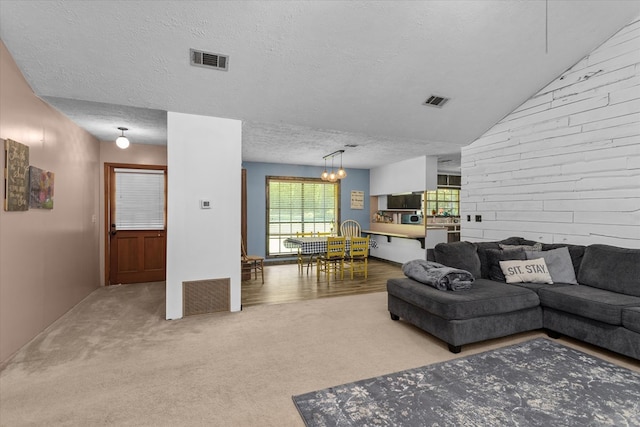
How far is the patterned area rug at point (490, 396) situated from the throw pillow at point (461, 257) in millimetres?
1203

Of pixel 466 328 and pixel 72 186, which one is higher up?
pixel 72 186

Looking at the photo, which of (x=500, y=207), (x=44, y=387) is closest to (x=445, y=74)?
(x=500, y=207)

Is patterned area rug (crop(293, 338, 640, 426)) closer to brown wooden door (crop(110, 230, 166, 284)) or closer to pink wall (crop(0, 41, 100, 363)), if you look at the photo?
pink wall (crop(0, 41, 100, 363))

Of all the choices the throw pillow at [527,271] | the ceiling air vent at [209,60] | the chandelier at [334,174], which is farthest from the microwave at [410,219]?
the ceiling air vent at [209,60]

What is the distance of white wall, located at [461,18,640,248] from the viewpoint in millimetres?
3289

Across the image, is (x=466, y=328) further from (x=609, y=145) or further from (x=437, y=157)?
(x=437, y=157)

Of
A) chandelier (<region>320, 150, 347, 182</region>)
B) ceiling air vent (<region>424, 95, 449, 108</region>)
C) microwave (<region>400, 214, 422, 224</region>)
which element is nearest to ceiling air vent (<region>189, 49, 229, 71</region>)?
ceiling air vent (<region>424, 95, 449, 108</region>)

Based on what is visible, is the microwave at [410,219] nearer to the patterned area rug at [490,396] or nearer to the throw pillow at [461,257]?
the throw pillow at [461,257]

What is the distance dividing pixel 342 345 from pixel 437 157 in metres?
4.83

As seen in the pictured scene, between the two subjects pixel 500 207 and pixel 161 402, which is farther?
pixel 500 207

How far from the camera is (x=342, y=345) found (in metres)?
2.91

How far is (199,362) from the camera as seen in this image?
2.60 metres

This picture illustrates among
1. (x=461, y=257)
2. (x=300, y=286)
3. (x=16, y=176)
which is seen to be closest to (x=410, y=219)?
(x=300, y=286)

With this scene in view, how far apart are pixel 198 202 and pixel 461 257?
3240 mm
